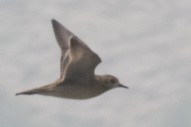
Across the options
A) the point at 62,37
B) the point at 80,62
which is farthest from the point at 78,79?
the point at 62,37

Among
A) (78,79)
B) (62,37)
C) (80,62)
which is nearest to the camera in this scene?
(80,62)

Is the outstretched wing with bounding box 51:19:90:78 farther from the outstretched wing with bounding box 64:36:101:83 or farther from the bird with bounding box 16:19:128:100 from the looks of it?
the outstretched wing with bounding box 64:36:101:83

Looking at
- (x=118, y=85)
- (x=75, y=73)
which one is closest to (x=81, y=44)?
(x=75, y=73)

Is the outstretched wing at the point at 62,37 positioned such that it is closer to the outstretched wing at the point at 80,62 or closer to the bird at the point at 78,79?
the bird at the point at 78,79

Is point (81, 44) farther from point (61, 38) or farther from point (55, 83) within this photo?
point (61, 38)

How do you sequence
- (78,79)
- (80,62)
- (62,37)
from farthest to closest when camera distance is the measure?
(62,37) → (78,79) → (80,62)

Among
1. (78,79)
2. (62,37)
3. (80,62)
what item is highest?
(62,37)

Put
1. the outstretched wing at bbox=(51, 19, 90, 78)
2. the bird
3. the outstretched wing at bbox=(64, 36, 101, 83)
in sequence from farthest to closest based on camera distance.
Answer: the outstretched wing at bbox=(51, 19, 90, 78), the bird, the outstretched wing at bbox=(64, 36, 101, 83)

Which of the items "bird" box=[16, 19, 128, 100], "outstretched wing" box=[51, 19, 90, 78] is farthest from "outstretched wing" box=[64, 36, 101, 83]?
"outstretched wing" box=[51, 19, 90, 78]

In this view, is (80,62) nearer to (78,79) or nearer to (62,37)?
(78,79)

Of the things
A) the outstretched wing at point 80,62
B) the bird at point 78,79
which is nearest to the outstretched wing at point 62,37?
the bird at point 78,79
